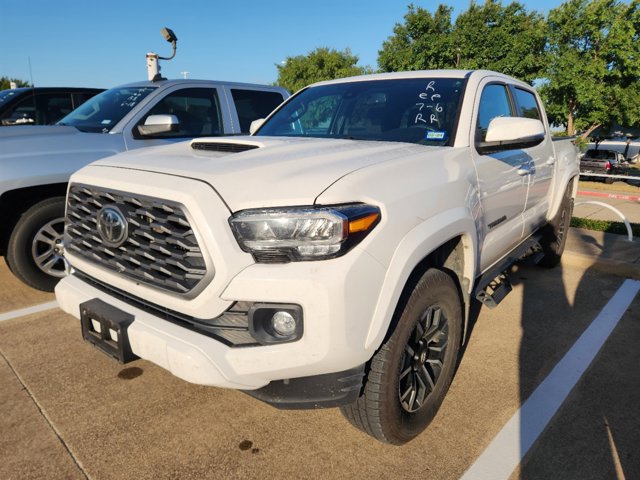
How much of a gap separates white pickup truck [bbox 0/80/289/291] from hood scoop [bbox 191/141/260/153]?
1.68 metres

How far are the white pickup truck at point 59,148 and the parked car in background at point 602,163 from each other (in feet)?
74.2

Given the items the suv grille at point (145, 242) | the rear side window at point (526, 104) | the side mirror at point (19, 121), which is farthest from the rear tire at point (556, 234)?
the side mirror at point (19, 121)

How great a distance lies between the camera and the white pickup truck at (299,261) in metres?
1.69

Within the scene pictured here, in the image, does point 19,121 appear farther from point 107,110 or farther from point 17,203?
point 17,203

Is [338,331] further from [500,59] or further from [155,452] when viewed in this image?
[500,59]

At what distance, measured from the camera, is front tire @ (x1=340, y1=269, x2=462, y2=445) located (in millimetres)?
1942

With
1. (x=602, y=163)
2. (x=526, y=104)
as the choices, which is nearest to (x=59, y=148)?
(x=526, y=104)

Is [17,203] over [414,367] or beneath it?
over

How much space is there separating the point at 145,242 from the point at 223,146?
2.46 feet

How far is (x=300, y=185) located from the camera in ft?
5.83

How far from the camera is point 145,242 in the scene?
197 cm

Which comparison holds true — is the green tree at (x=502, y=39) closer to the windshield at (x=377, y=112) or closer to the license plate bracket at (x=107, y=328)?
the windshield at (x=377, y=112)

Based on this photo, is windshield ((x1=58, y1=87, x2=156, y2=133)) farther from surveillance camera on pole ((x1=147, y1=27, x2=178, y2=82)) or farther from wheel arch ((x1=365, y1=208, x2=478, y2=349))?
wheel arch ((x1=365, y1=208, x2=478, y2=349))

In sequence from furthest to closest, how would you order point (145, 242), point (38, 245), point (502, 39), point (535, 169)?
point (502, 39)
point (38, 245)
point (535, 169)
point (145, 242)
